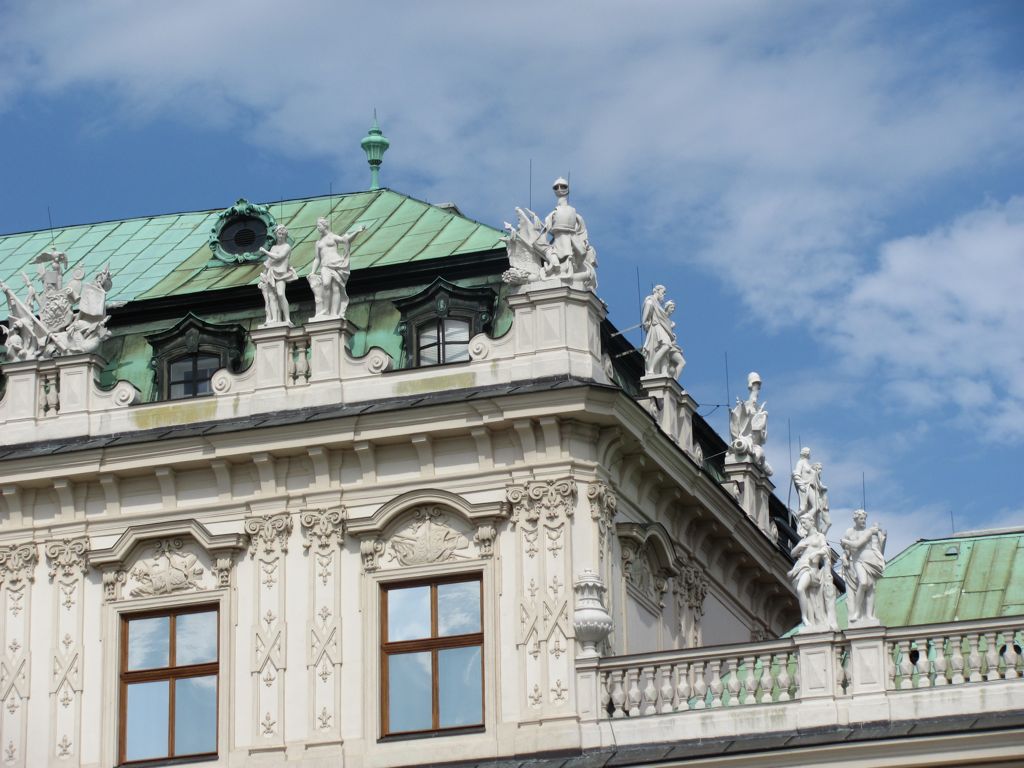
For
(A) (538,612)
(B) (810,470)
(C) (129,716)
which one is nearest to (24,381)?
(C) (129,716)

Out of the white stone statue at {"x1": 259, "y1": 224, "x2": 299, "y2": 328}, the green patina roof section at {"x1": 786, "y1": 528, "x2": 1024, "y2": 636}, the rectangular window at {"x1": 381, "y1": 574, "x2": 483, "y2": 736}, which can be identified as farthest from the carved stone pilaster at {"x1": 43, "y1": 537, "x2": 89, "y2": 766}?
the green patina roof section at {"x1": 786, "y1": 528, "x2": 1024, "y2": 636}

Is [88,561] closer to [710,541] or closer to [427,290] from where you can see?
[427,290]

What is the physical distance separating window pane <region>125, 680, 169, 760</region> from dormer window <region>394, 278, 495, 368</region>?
17.2 ft

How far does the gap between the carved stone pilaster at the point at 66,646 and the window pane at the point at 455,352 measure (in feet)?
16.9

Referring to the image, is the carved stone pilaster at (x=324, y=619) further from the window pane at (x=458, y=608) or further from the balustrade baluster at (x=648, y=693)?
the balustrade baluster at (x=648, y=693)

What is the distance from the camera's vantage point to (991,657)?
3312cm

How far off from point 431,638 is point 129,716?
4.01 meters

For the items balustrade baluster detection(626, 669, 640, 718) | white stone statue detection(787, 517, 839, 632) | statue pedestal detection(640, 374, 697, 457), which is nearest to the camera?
white stone statue detection(787, 517, 839, 632)

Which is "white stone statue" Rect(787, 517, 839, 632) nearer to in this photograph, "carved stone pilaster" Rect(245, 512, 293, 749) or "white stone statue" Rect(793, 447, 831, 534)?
"white stone statue" Rect(793, 447, 831, 534)

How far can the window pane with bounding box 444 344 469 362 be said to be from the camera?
37.5 meters

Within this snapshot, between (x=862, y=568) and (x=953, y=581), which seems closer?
(x=862, y=568)

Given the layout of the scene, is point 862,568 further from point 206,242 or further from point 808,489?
point 206,242

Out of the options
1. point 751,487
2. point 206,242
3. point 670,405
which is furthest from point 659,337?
point 206,242

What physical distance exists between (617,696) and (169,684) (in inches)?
231
